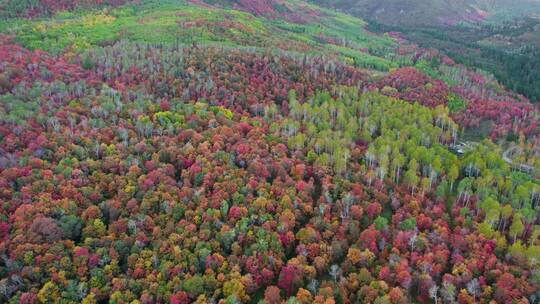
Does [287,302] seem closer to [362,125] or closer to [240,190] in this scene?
[240,190]

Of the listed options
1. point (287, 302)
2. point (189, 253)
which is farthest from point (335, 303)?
point (189, 253)

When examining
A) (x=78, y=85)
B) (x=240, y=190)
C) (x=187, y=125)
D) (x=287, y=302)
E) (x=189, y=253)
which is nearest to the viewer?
(x=287, y=302)

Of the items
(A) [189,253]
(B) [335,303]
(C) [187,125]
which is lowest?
(B) [335,303]

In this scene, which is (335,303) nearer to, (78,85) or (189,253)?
(189,253)

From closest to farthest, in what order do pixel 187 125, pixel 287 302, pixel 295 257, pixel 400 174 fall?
1. pixel 287 302
2. pixel 295 257
3. pixel 400 174
4. pixel 187 125

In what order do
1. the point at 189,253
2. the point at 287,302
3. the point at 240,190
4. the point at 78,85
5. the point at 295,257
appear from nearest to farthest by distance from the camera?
the point at 287,302 → the point at 189,253 → the point at 295,257 → the point at 240,190 → the point at 78,85

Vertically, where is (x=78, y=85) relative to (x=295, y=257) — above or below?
above

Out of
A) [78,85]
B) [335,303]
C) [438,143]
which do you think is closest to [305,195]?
[335,303]

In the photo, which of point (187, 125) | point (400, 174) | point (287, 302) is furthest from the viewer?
point (187, 125)

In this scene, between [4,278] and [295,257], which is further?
[295,257]
